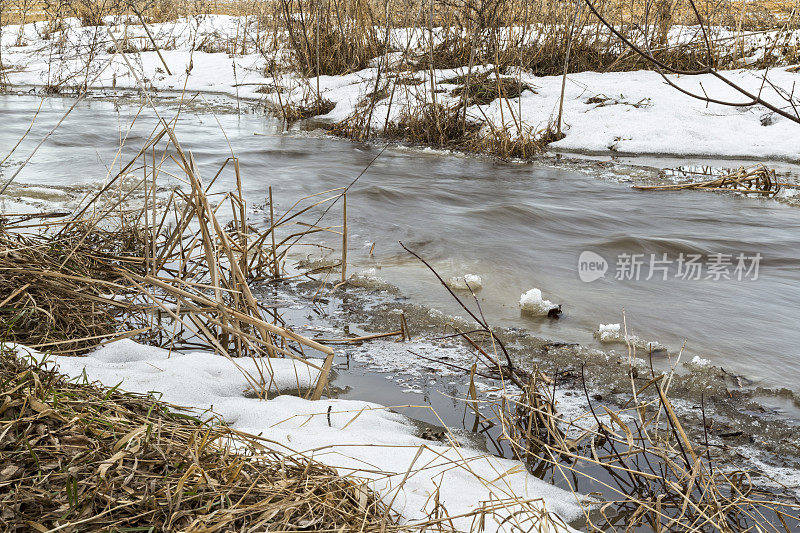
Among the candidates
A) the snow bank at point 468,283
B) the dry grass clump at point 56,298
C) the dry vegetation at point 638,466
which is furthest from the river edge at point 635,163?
the dry vegetation at point 638,466

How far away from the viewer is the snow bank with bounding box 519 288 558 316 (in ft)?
12.0

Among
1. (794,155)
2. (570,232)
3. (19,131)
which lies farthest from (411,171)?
(19,131)

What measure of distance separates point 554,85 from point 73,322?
8078 mm

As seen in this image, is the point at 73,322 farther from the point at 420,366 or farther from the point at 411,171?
the point at 411,171

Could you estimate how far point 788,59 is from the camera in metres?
9.67

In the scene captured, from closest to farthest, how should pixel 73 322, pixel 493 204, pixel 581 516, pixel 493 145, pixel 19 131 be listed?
pixel 581 516
pixel 73 322
pixel 493 204
pixel 493 145
pixel 19 131

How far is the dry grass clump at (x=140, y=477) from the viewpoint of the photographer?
150cm

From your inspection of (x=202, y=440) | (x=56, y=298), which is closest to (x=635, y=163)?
(x=56, y=298)

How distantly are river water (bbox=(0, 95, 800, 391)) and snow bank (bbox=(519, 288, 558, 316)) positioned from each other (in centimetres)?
8

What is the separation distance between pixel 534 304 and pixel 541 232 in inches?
73.6

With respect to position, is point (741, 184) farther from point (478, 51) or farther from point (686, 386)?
point (686, 386)

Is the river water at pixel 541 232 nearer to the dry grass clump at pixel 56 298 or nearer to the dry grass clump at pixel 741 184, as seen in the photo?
the dry grass clump at pixel 741 184

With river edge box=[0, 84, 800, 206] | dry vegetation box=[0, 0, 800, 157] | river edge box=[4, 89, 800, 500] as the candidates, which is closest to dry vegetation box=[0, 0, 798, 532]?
river edge box=[4, 89, 800, 500]

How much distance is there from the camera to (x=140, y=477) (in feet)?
5.31
